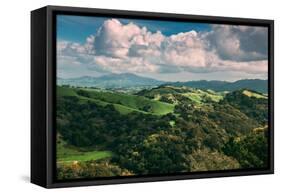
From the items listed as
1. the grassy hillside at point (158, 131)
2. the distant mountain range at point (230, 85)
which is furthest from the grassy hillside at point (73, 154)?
the distant mountain range at point (230, 85)

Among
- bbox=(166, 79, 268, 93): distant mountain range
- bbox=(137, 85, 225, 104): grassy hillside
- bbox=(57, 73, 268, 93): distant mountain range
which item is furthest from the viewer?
bbox=(166, 79, 268, 93): distant mountain range

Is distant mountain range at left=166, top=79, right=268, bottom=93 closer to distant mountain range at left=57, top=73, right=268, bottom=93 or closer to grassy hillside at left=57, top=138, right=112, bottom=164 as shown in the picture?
distant mountain range at left=57, top=73, right=268, bottom=93

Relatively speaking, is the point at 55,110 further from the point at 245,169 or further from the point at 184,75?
the point at 245,169

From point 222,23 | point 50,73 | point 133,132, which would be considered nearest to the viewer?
point 50,73

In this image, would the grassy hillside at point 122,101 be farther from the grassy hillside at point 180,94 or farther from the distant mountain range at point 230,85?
the distant mountain range at point 230,85

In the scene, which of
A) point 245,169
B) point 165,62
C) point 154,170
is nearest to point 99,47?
point 165,62

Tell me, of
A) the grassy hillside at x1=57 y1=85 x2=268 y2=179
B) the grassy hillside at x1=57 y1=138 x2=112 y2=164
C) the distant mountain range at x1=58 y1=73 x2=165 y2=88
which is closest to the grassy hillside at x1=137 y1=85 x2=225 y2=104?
the grassy hillside at x1=57 y1=85 x2=268 y2=179

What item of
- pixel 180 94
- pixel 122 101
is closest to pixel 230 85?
pixel 180 94
